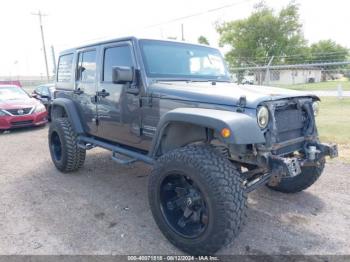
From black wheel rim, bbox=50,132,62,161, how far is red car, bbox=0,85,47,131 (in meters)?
4.79

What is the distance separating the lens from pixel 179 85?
11.5ft

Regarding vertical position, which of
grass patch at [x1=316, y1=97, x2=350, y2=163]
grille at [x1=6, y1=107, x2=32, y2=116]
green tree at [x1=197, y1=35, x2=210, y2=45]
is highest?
green tree at [x1=197, y1=35, x2=210, y2=45]

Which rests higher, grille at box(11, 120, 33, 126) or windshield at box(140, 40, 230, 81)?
windshield at box(140, 40, 230, 81)

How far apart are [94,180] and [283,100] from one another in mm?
3197

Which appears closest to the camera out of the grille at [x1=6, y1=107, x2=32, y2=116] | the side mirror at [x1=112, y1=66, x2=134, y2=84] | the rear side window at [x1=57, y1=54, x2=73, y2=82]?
the side mirror at [x1=112, y1=66, x2=134, y2=84]

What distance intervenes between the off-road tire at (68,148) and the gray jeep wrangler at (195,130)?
0.37 m

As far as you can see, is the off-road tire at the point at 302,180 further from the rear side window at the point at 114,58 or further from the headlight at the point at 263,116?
the rear side window at the point at 114,58

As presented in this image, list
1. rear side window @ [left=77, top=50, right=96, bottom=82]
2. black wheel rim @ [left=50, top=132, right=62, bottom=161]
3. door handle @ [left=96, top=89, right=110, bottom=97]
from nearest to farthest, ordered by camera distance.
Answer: door handle @ [left=96, top=89, right=110, bottom=97] < rear side window @ [left=77, top=50, right=96, bottom=82] < black wheel rim @ [left=50, top=132, right=62, bottom=161]

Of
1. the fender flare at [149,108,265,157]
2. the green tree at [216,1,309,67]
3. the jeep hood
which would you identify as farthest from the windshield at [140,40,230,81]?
the green tree at [216,1,309,67]

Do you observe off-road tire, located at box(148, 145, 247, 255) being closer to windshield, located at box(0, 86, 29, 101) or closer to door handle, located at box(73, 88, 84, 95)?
door handle, located at box(73, 88, 84, 95)

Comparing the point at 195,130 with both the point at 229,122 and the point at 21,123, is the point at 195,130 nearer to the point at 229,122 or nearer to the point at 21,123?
the point at 229,122

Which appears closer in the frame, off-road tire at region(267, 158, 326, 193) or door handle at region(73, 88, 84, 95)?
off-road tire at region(267, 158, 326, 193)

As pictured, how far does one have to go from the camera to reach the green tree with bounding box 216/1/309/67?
4325cm

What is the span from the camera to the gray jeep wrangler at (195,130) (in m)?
2.64
